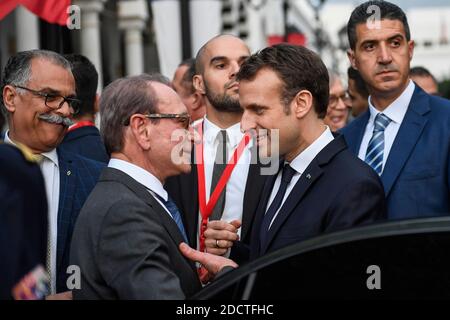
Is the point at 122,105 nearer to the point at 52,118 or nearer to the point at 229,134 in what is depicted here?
the point at 52,118

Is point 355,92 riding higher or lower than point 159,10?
lower

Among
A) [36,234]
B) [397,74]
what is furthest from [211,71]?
[36,234]

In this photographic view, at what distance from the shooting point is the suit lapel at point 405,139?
4102 mm

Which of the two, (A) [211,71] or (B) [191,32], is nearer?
(A) [211,71]

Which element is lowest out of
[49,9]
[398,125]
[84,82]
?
[398,125]

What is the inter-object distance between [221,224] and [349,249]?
1.30 metres

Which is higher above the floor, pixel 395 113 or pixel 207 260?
pixel 395 113

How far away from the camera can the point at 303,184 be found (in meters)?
3.64

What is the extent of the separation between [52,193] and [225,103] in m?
1.51

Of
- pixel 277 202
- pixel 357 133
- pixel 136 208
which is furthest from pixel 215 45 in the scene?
pixel 136 208

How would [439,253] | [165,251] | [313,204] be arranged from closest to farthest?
1. [439,253]
2. [165,251]
3. [313,204]

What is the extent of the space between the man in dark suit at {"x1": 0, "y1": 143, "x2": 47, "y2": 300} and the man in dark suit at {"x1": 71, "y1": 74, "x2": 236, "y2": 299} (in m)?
0.62

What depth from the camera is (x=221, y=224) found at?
13.1 ft

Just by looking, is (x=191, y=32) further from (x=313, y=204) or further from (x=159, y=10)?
(x=313, y=204)
